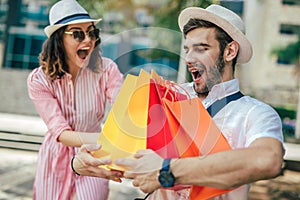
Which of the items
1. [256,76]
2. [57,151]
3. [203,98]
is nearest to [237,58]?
[203,98]

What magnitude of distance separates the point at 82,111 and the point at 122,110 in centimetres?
45

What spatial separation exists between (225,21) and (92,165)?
429 mm

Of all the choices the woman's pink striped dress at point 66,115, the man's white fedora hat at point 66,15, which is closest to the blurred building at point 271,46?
the woman's pink striped dress at point 66,115

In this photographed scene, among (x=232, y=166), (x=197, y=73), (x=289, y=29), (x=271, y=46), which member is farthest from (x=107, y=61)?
(x=289, y=29)

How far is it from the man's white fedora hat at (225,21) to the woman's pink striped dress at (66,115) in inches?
9.6

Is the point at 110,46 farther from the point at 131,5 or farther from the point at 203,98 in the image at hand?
the point at 131,5

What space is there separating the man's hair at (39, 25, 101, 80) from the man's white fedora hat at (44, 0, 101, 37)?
0.02 m

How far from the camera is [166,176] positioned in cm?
93

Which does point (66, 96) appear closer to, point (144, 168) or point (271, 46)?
point (144, 168)

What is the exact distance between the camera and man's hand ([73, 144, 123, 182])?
996 millimetres

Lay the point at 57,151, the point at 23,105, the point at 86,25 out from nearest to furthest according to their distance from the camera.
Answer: the point at 86,25 < the point at 57,151 < the point at 23,105

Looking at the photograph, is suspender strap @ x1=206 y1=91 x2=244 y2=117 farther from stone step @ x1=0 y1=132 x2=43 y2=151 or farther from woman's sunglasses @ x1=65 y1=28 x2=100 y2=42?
stone step @ x1=0 y1=132 x2=43 y2=151

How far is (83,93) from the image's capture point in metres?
1.38

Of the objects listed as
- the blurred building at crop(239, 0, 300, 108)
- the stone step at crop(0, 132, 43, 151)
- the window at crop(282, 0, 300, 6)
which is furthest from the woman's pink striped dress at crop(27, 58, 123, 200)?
the window at crop(282, 0, 300, 6)
